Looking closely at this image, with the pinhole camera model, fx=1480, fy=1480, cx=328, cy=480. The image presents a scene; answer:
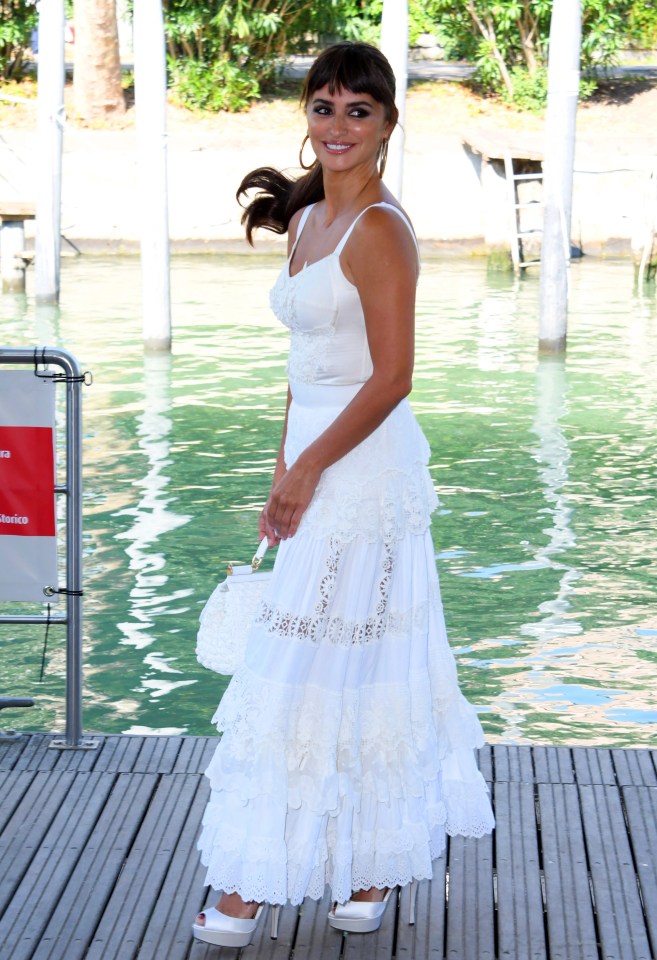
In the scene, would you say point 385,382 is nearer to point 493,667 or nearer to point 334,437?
point 334,437

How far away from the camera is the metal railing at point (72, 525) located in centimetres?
423

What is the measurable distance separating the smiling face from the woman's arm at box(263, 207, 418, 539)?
155 millimetres

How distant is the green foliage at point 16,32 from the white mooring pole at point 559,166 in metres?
14.7

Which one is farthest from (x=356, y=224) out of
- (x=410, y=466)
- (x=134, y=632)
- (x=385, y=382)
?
(x=134, y=632)

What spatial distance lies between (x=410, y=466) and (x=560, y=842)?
1247 mm

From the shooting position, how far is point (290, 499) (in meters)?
3.12

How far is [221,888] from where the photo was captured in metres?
3.21

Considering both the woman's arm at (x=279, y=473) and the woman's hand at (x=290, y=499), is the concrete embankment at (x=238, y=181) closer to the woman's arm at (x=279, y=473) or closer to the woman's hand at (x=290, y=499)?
the woman's arm at (x=279, y=473)

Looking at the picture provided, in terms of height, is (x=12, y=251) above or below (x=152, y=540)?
above

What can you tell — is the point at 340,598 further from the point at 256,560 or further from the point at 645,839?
the point at 645,839

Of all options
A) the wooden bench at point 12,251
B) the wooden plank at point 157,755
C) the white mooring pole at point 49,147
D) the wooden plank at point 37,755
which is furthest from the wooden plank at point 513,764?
the wooden bench at point 12,251

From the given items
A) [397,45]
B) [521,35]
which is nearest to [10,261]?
[397,45]

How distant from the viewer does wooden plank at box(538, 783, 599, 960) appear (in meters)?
3.37

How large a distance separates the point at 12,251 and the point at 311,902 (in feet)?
48.8
